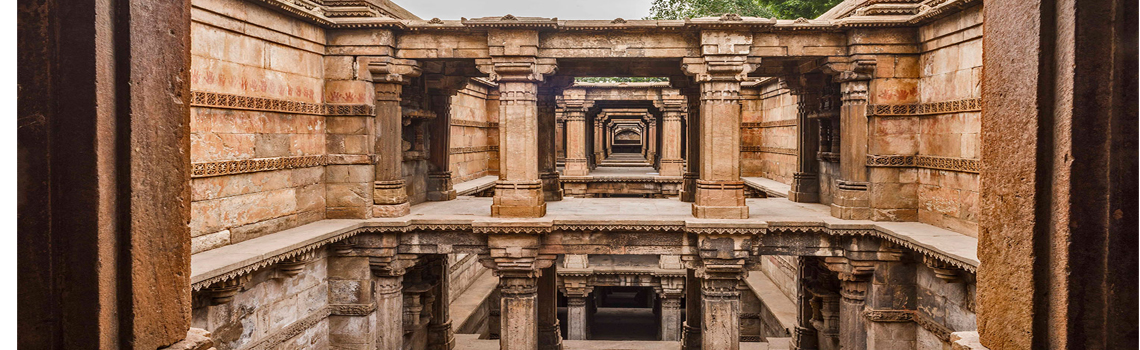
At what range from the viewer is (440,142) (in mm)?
13062

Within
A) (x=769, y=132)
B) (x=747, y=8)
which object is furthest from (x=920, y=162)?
(x=747, y=8)

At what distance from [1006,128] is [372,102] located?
890cm

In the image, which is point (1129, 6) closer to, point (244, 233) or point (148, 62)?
A: point (148, 62)

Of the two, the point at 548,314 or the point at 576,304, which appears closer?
the point at 548,314

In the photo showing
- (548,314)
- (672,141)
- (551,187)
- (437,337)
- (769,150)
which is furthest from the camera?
(672,141)

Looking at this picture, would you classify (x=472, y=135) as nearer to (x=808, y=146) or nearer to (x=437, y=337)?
(x=437, y=337)

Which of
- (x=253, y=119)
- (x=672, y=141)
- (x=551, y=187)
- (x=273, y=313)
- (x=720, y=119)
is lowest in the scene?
(x=273, y=313)

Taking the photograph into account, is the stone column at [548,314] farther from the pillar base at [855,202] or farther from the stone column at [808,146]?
the pillar base at [855,202]

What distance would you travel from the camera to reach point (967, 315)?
7.76m

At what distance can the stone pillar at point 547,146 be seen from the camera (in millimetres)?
13203

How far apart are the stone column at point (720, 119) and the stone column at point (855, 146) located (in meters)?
1.50

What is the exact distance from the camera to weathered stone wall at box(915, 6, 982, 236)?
319 inches

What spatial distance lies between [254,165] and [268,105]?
80cm

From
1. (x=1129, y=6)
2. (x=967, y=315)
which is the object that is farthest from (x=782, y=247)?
(x=1129, y=6)
